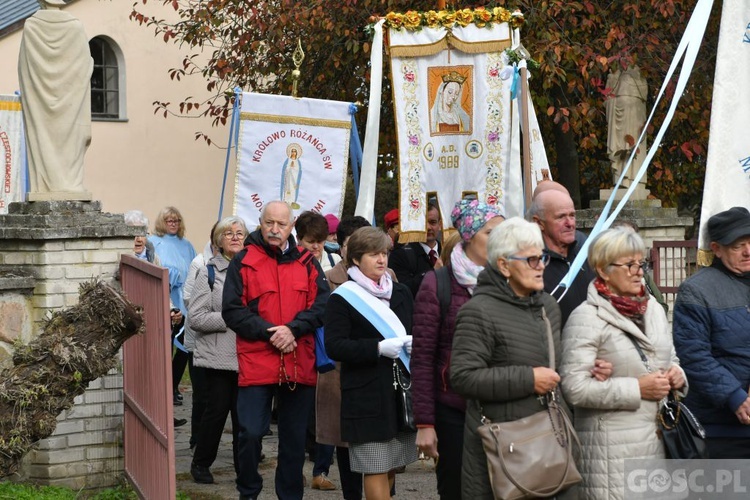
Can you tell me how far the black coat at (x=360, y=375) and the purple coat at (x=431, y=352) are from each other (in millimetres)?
606

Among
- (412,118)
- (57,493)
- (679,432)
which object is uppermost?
(412,118)

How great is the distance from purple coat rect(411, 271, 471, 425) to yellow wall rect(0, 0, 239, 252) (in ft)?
57.3

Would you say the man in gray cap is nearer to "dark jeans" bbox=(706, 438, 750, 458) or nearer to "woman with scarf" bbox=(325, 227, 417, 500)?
"dark jeans" bbox=(706, 438, 750, 458)

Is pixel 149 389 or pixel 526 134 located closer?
pixel 149 389

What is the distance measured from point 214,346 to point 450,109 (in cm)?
232

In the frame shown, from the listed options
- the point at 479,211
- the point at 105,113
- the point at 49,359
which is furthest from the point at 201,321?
the point at 105,113

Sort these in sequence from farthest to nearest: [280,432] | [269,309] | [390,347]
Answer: [280,432]
[269,309]
[390,347]

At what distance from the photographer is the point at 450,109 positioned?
27.5ft

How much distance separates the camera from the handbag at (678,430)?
4.86 metres

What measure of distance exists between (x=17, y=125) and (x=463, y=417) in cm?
1161

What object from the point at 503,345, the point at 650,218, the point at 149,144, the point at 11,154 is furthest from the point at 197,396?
the point at 149,144

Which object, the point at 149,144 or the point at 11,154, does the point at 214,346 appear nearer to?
→ the point at 11,154

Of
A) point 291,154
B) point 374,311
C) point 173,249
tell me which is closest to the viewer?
point 374,311

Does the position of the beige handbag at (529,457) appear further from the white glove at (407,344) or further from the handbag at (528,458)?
the white glove at (407,344)
